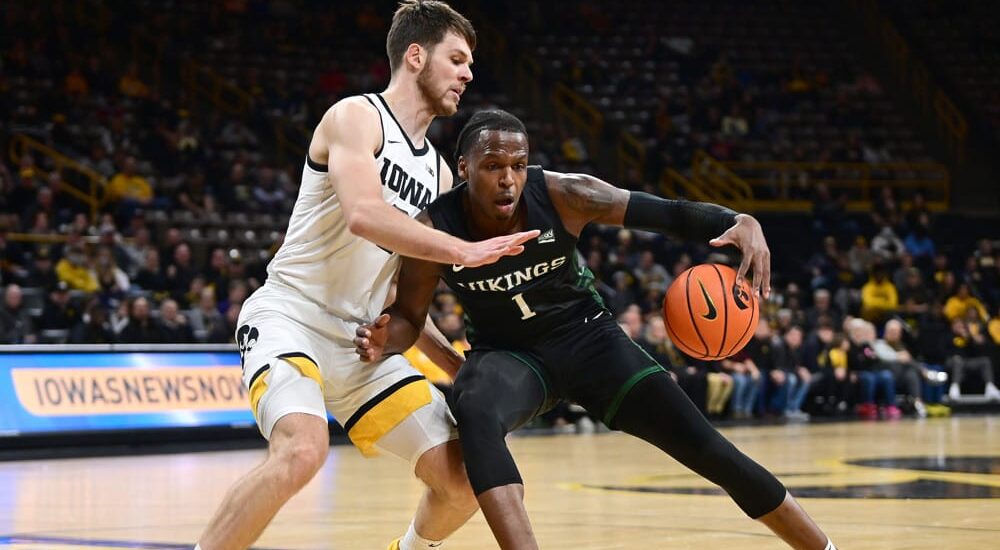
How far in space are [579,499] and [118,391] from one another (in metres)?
6.03

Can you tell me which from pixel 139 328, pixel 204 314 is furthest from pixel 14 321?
pixel 204 314

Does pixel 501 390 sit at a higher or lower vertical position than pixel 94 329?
higher

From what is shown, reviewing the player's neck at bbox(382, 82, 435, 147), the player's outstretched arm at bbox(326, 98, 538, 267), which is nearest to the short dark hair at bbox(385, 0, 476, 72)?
the player's neck at bbox(382, 82, 435, 147)

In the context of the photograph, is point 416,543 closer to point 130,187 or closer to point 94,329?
point 94,329

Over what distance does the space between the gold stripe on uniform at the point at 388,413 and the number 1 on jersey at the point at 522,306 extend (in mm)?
464

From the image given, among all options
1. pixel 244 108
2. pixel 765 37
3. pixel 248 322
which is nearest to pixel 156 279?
pixel 244 108

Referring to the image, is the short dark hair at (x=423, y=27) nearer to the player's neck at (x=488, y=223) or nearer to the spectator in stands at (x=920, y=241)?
the player's neck at (x=488, y=223)

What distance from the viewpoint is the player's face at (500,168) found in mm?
5133

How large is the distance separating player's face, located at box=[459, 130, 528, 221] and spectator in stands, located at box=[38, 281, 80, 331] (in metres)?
10.7

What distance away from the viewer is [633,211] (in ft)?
17.5

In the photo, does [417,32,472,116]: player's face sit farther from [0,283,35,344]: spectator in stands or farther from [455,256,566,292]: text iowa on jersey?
[0,283,35,344]: spectator in stands

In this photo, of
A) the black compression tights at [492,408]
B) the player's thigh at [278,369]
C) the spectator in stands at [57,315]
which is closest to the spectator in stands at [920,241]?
the spectator in stands at [57,315]

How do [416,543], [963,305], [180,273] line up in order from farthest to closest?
[963,305], [180,273], [416,543]

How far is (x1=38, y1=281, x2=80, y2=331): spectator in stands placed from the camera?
15.0 meters
